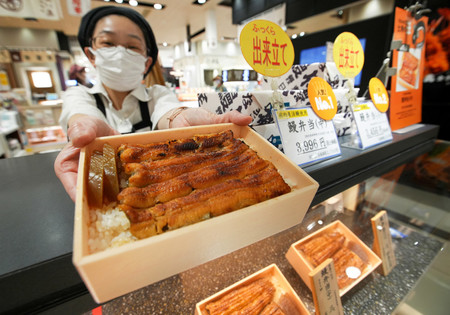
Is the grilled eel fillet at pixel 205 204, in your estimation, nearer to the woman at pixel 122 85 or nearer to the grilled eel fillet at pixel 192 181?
the grilled eel fillet at pixel 192 181

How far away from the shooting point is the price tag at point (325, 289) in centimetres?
103

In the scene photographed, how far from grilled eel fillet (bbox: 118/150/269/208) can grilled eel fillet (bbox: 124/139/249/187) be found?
1.0 inches

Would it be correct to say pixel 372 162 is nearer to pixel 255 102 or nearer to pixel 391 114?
pixel 391 114

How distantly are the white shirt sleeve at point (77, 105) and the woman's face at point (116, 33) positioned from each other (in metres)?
0.39

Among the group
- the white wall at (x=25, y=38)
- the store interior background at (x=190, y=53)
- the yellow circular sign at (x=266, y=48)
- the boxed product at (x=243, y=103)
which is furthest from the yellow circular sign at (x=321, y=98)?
the white wall at (x=25, y=38)

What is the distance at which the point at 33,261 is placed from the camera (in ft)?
2.01

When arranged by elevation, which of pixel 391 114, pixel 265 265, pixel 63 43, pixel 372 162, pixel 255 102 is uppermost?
pixel 63 43

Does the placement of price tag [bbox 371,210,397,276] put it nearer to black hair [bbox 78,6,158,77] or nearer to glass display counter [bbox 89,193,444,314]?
glass display counter [bbox 89,193,444,314]

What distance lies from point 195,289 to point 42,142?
5734mm

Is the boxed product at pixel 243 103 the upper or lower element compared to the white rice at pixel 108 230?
upper

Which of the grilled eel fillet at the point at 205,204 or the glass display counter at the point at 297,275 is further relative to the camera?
the glass display counter at the point at 297,275

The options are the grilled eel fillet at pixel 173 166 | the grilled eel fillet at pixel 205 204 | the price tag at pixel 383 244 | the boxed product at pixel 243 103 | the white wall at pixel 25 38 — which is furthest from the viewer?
the white wall at pixel 25 38

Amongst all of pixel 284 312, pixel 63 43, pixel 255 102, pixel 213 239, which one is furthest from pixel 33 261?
pixel 63 43

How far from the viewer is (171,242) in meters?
0.48
